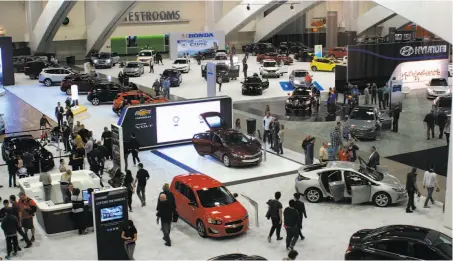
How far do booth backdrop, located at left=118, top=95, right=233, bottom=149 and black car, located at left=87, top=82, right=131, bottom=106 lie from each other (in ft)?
33.2

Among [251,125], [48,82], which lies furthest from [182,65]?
[251,125]

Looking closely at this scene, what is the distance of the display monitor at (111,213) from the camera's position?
1155cm

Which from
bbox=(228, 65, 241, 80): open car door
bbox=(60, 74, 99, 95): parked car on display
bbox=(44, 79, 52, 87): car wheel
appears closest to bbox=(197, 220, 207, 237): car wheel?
bbox=(60, 74, 99, 95): parked car on display

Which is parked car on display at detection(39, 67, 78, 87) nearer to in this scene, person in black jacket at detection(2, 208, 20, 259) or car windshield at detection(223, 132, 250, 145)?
car windshield at detection(223, 132, 250, 145)

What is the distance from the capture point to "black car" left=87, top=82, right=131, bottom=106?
31031 mm

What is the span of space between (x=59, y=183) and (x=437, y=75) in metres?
26.0

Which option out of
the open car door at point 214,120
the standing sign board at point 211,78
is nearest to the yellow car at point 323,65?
the standing sign board at point 211,78

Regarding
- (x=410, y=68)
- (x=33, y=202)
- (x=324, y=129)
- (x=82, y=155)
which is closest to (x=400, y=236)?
(x=33, y=202)

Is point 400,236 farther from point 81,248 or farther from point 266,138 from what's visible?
point 266,138

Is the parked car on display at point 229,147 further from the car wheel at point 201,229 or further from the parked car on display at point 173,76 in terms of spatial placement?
the parked car on display at point 173,76

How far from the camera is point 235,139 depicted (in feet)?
63.8

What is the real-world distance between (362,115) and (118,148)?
1033 cm

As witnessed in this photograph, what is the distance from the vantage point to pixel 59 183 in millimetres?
15297

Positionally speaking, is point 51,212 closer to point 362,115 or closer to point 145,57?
point 362,115
